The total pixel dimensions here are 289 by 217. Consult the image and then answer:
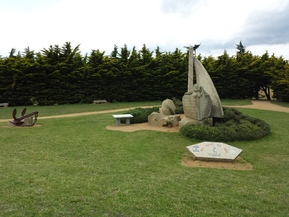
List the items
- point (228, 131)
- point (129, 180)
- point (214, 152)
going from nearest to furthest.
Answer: point (129, 180) → point (214, 152) → point (228, 131)

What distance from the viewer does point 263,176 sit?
19.4 feet

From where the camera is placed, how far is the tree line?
21.5m

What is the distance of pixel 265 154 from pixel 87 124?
7596mm

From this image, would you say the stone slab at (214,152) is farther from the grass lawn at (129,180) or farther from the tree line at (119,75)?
the tree line at (119,75)

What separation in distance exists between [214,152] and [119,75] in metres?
17.5

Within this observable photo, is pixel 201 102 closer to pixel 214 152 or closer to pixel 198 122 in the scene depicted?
pixel 198 122

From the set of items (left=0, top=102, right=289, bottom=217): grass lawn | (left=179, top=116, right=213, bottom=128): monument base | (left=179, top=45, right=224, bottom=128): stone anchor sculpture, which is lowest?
(left=0, top=102, right=289, bottom=217): grass lawn

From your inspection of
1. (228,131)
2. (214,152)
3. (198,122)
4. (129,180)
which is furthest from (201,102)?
(129,180)

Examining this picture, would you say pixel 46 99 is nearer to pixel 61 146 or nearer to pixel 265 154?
pixel 61 146

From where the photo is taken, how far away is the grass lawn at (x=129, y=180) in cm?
409

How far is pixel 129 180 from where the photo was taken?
17.3 feet

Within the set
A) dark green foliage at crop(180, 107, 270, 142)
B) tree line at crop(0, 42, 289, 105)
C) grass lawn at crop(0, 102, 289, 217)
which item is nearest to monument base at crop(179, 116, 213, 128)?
dark green foliage at crop(180, 107, 270, 142)

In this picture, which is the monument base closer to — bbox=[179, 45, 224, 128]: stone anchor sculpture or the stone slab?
bbox=[179, 45, 224, 128]: stone anchor sculpture

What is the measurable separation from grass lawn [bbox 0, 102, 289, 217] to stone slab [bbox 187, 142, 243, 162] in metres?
0.52
